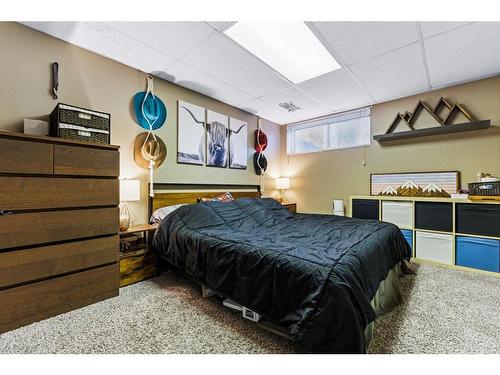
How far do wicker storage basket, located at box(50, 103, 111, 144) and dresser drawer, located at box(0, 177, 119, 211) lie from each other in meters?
0.39

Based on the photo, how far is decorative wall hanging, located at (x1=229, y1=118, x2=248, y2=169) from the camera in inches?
153

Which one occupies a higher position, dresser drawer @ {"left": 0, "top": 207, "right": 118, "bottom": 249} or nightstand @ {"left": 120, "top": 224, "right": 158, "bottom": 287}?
dresser drawer @ {"left": 0, "top": 207, "right": 118, "bottom": 249}

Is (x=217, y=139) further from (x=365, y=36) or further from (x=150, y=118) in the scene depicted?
(x=365, y=36)

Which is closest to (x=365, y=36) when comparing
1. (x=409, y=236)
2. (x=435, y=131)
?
(x=435, y=131)

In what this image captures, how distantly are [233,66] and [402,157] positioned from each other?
9.48 ft

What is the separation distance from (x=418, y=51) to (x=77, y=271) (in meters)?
3.82

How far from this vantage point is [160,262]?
8.65 feet

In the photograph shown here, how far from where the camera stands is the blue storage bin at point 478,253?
2.64 meters

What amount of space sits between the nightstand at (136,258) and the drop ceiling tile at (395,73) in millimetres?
3117

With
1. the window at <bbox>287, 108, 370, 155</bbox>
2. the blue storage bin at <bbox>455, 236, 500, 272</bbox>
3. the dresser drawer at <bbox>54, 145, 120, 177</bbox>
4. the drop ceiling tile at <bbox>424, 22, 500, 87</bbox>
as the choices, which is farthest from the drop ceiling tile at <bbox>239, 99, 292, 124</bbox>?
the blue storage bin at <bbox>455, 236, 500, 272</bbox>

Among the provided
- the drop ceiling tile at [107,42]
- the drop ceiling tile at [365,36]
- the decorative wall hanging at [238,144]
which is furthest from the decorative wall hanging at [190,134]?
the drop ceiling tile at [365,36]

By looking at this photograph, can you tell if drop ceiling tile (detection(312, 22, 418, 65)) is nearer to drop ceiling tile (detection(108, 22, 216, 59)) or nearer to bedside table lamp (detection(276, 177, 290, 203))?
drop ceiling tile (detection(108, 22, 216, 59))
